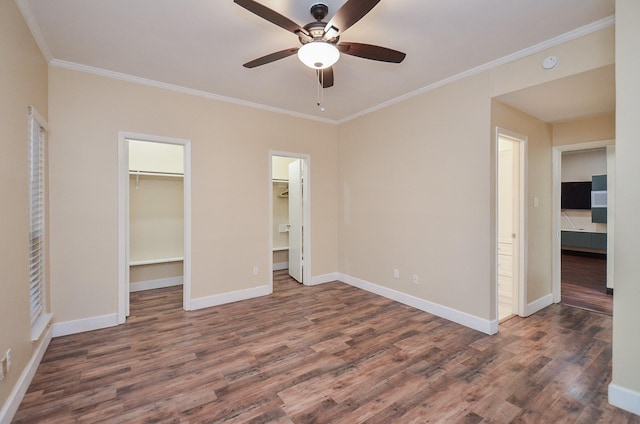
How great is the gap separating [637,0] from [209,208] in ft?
14.1

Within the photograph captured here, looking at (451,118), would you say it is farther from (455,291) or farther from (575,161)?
(575,161)

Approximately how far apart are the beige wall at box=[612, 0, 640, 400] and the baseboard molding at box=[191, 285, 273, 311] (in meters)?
3.76

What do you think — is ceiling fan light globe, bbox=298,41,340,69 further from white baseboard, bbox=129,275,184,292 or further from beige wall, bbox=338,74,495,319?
white baseboard, bbox=129,275,184,292

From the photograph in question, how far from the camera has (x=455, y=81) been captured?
3.31 m

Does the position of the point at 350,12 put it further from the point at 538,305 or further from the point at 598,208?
the point at 598,208

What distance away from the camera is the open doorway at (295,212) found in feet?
15.9

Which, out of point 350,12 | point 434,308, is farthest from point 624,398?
point 350,12

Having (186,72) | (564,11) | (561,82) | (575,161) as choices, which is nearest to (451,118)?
(561,82)

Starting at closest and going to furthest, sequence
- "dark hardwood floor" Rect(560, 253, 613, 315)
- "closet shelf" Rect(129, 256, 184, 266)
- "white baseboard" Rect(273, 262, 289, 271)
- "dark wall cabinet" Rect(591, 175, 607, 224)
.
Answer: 1. "dark hardwood floor" Rect(560, 253, 613, 315)
2. "closet shelf" Rect(129, 256, 184, 266)
3. "white baseboard" Rect(273, 262, 289, 271)
4. "dark wall cabinet" Rect(591, 175, 607, 224)

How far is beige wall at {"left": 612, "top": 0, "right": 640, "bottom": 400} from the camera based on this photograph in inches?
74.0

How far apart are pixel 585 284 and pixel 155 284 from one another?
719 centimetres

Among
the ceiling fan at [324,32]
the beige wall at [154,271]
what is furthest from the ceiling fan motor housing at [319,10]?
the beige wall at [154,271]

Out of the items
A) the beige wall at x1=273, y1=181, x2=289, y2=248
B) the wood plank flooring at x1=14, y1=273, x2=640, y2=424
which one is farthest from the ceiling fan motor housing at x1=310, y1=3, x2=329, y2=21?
the beige wall at x1=273, y1=181, x2=289, y2=248

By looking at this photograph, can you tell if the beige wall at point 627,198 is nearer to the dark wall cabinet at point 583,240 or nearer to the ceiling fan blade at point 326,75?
the ceiling fan blade at point 326,75
